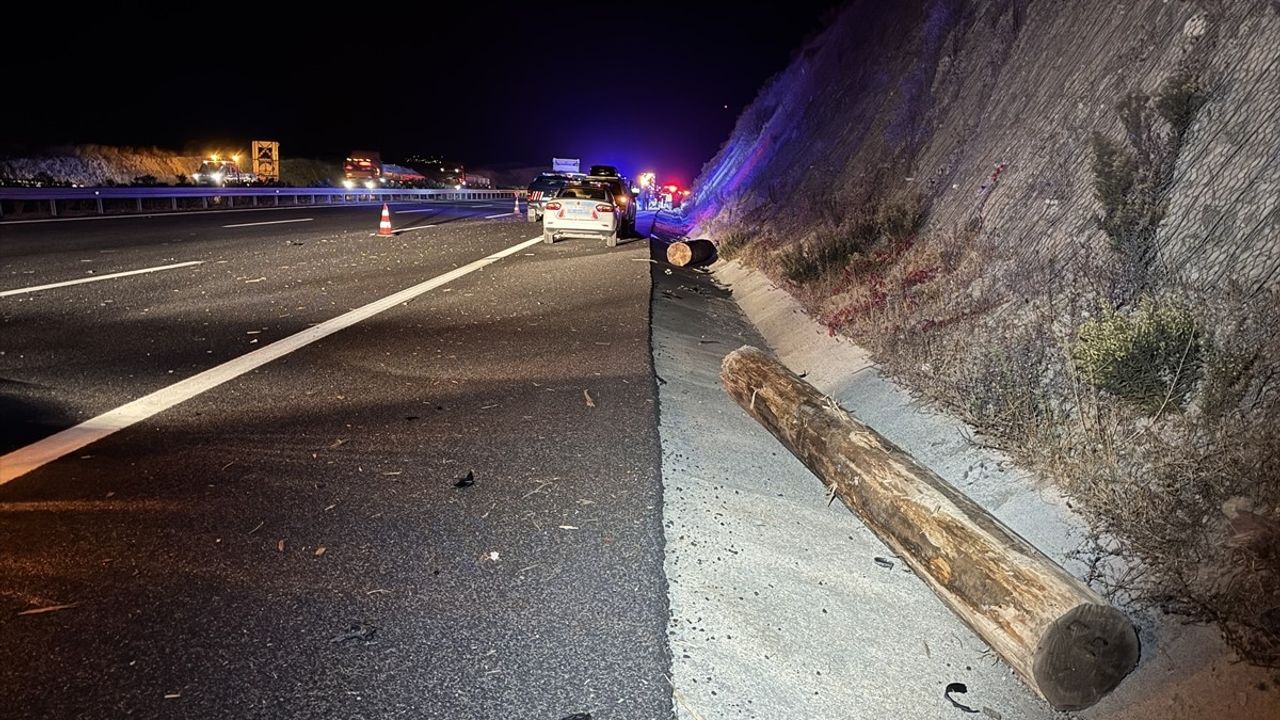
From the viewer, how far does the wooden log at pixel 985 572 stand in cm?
321

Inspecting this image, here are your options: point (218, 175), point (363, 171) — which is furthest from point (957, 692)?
point (363, 171)

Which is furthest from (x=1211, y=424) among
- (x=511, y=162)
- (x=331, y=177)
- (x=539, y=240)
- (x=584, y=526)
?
(x=511, y=162)

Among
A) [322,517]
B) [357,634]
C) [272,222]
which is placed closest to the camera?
[357,634]

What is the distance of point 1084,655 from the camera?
10.6 ft

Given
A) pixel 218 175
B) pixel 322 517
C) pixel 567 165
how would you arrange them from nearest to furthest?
pixel 322 517
pixel 218 175
pixel 567 165

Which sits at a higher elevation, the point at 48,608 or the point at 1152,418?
the point at 1152,418

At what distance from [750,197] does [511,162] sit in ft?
524

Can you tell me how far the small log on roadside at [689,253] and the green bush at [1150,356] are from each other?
13.8 metres

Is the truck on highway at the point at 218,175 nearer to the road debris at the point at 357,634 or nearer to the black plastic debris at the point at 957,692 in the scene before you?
the road debris at the point at 357,634

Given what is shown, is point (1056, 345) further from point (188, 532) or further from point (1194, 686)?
point (188, 532)

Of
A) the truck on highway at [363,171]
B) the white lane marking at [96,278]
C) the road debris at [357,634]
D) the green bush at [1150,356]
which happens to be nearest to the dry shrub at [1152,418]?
the green bush at [1150,356]

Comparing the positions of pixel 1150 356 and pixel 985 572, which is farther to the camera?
pixel 1150 356

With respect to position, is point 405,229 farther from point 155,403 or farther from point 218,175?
point 218,175

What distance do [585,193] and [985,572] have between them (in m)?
17.7
